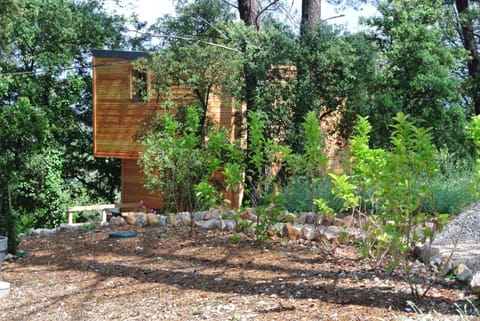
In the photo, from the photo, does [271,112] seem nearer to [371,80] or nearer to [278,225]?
[371,80]

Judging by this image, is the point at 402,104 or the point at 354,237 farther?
the point at 402,104

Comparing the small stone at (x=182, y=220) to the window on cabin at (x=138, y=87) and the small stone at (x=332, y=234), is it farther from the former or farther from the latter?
the window on cabin at (x=138, y=87)

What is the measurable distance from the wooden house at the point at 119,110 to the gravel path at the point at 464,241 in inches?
322

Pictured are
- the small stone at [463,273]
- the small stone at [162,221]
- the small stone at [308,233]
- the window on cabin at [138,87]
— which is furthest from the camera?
the window on cabin at [138,87]

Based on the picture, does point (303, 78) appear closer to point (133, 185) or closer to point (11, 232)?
point (133, 185)

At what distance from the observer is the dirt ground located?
10.9 ft

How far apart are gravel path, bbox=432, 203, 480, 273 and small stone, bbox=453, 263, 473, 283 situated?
18 centimetres

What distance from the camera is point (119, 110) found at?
44.0 feet

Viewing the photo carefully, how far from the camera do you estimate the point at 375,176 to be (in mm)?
3703

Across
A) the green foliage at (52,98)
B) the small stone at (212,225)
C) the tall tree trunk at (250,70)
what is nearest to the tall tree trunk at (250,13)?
the tall tree trunk at (250,70)

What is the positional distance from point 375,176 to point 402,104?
27.8ft

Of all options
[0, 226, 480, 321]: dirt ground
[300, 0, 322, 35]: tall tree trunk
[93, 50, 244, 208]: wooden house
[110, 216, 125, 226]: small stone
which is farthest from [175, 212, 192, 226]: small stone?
[93, 50, 244, 208]: wooden house

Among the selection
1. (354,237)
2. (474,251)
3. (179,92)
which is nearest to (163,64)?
(179,92)

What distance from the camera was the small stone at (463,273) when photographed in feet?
11.9
